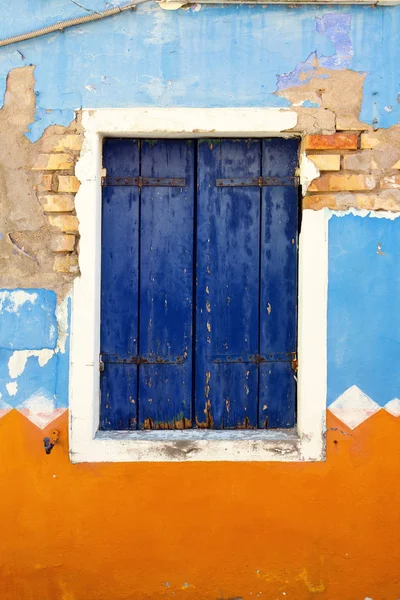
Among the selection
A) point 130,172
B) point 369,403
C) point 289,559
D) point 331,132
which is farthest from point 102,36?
point 289,559

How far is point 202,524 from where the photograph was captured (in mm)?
2998

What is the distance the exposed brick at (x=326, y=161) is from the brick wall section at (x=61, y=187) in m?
1.16

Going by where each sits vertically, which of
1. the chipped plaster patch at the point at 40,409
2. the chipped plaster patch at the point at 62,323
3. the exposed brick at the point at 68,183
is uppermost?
the exposed brick at the point at 68,183

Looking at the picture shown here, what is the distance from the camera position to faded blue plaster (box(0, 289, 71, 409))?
9.84 feet

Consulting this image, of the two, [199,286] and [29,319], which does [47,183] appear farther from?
[199,286]

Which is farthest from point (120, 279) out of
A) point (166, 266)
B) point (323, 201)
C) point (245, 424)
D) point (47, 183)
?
point (323, 201)

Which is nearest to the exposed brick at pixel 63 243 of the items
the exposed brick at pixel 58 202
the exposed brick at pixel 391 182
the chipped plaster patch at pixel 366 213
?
the exposed brick at pixel 58 202

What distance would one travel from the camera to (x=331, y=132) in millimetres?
2951

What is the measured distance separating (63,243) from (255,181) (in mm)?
1021

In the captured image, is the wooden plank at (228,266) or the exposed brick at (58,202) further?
the wooden plank at (228,266)

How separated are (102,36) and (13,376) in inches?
68.3

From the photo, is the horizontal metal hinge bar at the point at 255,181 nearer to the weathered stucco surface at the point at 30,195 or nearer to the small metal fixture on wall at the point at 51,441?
the weathered stucco surface at the point at 30,195

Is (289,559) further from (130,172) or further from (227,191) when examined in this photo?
(130,172)

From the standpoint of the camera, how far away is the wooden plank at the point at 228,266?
3109 mm
